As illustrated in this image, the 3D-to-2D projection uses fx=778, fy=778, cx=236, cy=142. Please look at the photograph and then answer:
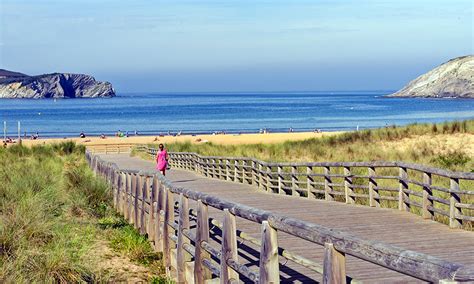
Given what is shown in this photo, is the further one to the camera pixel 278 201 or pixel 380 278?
pixel 278 201

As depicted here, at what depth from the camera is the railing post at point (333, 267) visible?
5.23 meters

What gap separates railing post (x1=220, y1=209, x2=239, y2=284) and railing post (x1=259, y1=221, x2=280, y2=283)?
113cm

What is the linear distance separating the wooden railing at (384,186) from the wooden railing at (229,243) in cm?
366

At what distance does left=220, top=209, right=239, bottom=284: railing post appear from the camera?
7793 mm

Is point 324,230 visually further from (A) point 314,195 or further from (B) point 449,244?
(A) point 314,195

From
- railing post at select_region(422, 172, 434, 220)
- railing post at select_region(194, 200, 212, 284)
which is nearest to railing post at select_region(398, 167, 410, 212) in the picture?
railing post at select_region(422, 172, 434, 220)

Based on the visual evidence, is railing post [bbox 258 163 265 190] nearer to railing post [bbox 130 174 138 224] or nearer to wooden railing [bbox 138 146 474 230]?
wooden railing [bbox 138 146 474 230]

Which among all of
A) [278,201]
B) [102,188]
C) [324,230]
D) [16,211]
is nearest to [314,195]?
[278,201]

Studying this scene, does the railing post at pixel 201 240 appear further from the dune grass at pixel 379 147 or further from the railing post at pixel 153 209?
the dune grass at pixel 379 147

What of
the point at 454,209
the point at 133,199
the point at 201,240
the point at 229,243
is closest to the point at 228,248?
the point at 229,243

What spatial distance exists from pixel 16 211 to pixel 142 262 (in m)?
2.11

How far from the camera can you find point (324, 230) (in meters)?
5.61

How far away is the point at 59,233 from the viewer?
11039 millimetres

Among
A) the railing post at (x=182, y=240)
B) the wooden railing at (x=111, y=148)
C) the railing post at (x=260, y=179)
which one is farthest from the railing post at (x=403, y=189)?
the wooden railing at (x=111, y=148)
